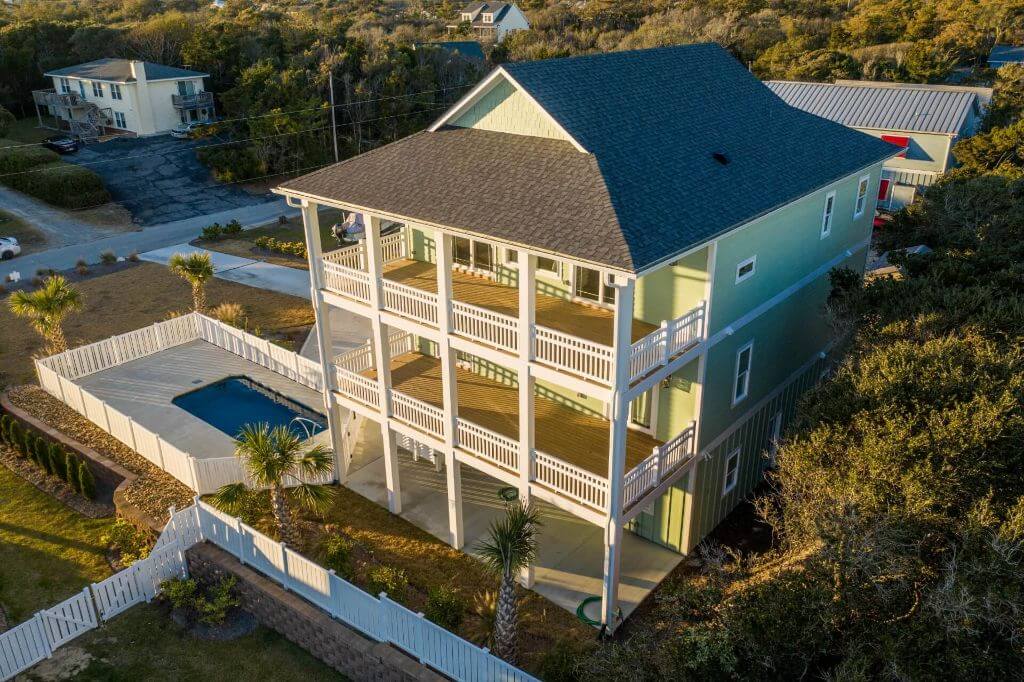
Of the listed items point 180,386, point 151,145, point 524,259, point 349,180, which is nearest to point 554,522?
point 524,259

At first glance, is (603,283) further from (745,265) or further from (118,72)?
(118,72)

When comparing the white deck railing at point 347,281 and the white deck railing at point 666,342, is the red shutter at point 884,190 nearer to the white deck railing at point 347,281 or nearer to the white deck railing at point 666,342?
the white deck railing at point 666,342

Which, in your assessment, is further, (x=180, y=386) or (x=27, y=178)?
(x=27, y=178)

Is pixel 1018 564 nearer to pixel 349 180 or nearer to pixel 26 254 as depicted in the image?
pixel 349 180

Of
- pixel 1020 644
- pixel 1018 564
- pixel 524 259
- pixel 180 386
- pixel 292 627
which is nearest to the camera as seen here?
pixel 1020 644

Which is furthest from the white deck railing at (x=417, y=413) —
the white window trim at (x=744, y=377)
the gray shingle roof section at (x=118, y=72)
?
the gray shingle roof section at (x=118, y=72)
